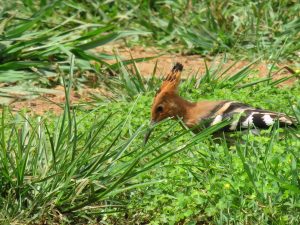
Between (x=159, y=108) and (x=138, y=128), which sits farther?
(x=159, y=108)

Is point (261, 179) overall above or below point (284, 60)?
above

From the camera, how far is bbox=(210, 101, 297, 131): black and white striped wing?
6.47m

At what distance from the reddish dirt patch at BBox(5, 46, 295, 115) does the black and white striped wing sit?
147cm

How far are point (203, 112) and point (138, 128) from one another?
3.30 feet

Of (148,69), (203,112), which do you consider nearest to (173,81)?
(203,112)

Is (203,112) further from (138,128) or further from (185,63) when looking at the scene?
(185,63)

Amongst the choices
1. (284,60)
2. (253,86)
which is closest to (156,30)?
(284,60)

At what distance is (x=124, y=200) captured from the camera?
→ 573 cm

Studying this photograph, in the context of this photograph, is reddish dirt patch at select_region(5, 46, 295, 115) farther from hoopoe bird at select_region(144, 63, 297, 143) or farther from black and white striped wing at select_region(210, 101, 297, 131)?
black and white striped wing at select_region(210, 101, 297, 131)

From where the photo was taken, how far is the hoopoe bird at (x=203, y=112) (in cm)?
657

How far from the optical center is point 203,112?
7.00 m

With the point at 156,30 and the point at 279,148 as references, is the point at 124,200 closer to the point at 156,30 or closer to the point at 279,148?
the point at 279,148

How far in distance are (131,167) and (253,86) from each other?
9.03 ft

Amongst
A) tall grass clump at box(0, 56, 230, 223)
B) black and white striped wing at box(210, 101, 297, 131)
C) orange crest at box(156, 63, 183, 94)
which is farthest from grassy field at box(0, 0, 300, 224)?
orange crest at box(156, 63, 183, 94)
